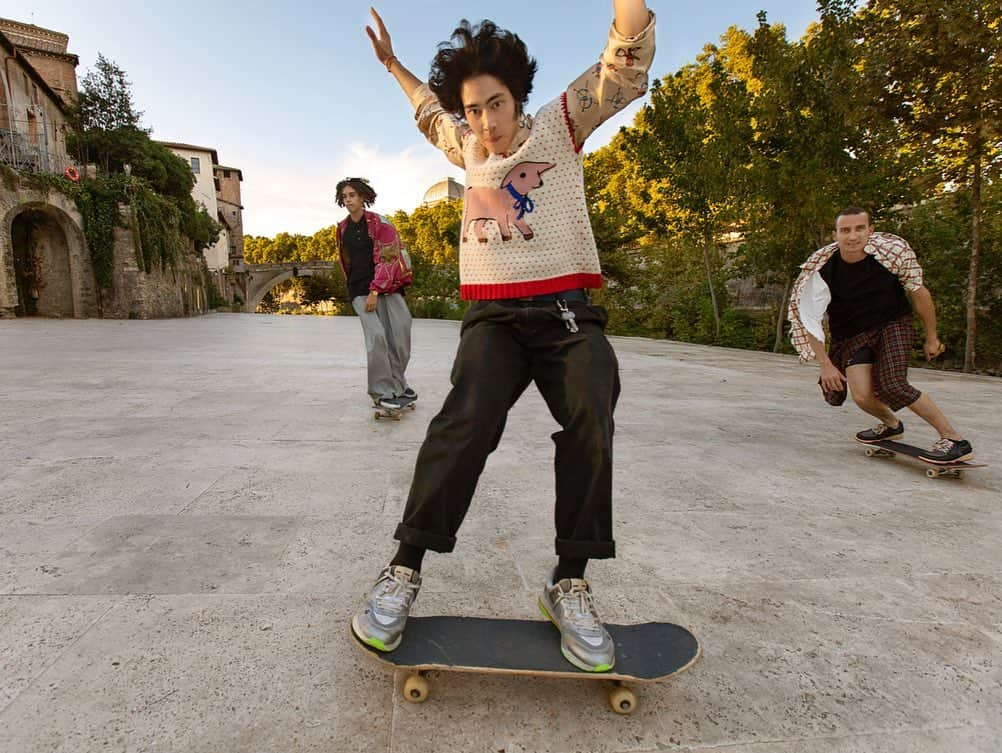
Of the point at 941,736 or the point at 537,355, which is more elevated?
the point at 537,355

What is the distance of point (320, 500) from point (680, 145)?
1684 cm

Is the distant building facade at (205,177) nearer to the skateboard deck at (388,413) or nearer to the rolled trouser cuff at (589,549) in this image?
the skateboard deck at (388,413)

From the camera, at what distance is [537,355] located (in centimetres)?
177

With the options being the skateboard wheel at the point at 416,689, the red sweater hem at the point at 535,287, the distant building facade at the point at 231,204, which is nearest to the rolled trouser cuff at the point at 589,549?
the skateboard wheel at the point at 416,689

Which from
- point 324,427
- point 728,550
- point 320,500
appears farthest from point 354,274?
point 728,550

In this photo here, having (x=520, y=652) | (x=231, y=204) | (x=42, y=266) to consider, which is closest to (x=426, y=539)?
(x=520, y=652)

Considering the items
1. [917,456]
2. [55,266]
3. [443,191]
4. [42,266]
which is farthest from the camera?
[443,191]

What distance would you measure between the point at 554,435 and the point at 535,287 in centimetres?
47

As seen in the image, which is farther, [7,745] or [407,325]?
[407,325]

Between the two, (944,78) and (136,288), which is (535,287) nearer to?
(944,78)

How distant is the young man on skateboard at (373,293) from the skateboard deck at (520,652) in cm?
350

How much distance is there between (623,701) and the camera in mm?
1437

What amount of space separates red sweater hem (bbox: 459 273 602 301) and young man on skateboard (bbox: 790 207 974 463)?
2.70 meters

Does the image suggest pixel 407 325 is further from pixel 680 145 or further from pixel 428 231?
pixel 428 231
